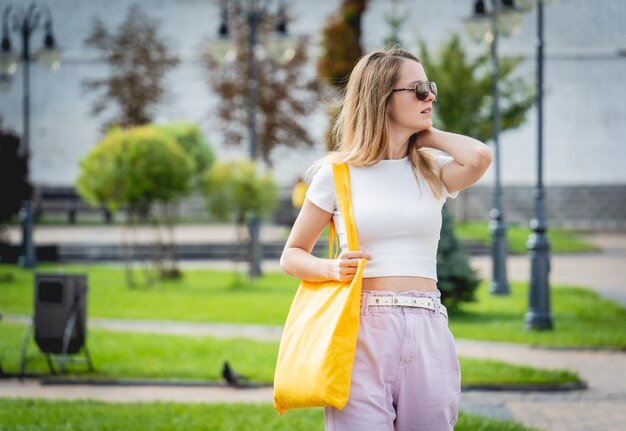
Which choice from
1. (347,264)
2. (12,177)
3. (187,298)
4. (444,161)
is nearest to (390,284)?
(347,264)

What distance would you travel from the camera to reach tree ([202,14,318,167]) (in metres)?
42.8

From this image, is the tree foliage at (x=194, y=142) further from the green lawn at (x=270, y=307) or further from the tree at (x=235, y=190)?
the tree at (x=235, y=190)

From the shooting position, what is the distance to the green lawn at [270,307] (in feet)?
42.9

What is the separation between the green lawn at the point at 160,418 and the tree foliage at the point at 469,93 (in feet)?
92.4

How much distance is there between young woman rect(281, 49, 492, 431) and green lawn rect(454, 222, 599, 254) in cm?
2508

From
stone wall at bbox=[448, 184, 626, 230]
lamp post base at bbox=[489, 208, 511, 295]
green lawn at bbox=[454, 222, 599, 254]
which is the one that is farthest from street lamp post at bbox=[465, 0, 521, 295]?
stone wall at bbox=[448, 184, 626, 230]

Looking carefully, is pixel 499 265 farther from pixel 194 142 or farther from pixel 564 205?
pixel 564 205

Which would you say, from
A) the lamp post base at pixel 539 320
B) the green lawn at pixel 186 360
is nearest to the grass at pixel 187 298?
the green lawn at pixel 186 360

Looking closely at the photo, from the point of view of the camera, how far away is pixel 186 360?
10898mm

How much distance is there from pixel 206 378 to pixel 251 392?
2.26ft

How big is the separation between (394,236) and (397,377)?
46 cm

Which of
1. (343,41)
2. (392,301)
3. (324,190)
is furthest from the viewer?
(343,41)

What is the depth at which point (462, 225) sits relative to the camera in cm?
3712

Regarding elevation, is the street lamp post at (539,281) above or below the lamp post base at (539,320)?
above
